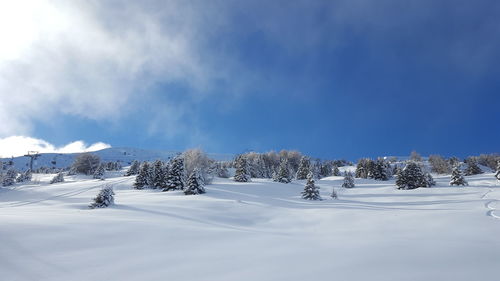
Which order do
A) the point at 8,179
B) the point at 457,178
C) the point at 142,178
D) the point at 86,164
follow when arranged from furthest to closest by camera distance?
the point at 86,164 → the point at 8,179 → the point at 142,178 → the point at 457,178

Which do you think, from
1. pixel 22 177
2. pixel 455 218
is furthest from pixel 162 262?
pixel 22 177

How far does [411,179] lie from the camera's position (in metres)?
38.0

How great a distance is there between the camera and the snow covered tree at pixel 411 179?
1490 inches

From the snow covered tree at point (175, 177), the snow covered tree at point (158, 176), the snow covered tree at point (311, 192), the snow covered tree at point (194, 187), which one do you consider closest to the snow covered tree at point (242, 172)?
the snow covered tree at point (175, 177)

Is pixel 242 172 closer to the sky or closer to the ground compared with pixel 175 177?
closer to the sky

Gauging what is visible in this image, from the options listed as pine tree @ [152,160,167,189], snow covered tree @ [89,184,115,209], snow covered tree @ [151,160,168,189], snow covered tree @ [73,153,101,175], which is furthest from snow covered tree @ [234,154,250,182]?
snow covered tree @ [73,153,101,175]

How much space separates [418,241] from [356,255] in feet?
9.09

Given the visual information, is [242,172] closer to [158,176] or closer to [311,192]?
[158,176]

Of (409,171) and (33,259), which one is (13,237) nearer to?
(33,259)

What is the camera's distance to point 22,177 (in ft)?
218

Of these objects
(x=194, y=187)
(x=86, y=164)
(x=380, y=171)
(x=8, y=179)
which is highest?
(x=86, y=164)

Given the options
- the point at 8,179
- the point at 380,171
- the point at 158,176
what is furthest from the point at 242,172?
the point at 8,179

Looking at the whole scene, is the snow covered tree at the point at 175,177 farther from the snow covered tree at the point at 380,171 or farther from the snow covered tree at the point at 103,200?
the snow covered tree at the point at 380,171

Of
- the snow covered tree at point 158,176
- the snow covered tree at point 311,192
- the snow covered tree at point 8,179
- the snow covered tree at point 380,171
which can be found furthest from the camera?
the snow covered tree at point 380,171
